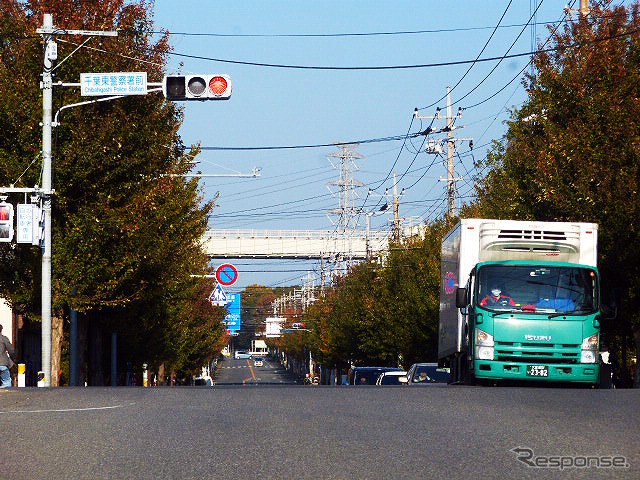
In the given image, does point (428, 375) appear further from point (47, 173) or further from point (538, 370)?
point (47, 173)

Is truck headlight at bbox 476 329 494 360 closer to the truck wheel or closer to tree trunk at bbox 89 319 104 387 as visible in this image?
the truck wheel

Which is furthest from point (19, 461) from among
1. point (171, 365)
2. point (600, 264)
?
point (171, 365)

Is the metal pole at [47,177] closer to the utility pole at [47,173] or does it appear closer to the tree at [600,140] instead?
the utility pole at [47,173]

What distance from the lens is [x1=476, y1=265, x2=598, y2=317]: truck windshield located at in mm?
20469

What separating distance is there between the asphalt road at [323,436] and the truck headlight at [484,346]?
385cm

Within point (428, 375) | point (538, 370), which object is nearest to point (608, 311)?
point (538, 370)

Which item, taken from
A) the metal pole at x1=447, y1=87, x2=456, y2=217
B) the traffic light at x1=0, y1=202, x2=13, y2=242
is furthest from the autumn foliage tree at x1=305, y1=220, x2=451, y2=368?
the traffic light at x1=0, y1=202, x2=13, y2=242

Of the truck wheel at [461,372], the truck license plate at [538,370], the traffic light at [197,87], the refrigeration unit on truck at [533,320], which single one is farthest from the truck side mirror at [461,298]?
the traffic light at [197,87]

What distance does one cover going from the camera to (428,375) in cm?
2914

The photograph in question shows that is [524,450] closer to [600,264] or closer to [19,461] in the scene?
[19,461]

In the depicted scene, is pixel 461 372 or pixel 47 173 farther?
pixel 47 173

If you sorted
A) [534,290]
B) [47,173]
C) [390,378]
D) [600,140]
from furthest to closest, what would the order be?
[390,378]
[600,140]
[47,173]
[534,290]

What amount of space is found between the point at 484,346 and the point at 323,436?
33.0 ft

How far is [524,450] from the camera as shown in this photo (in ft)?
32.2
